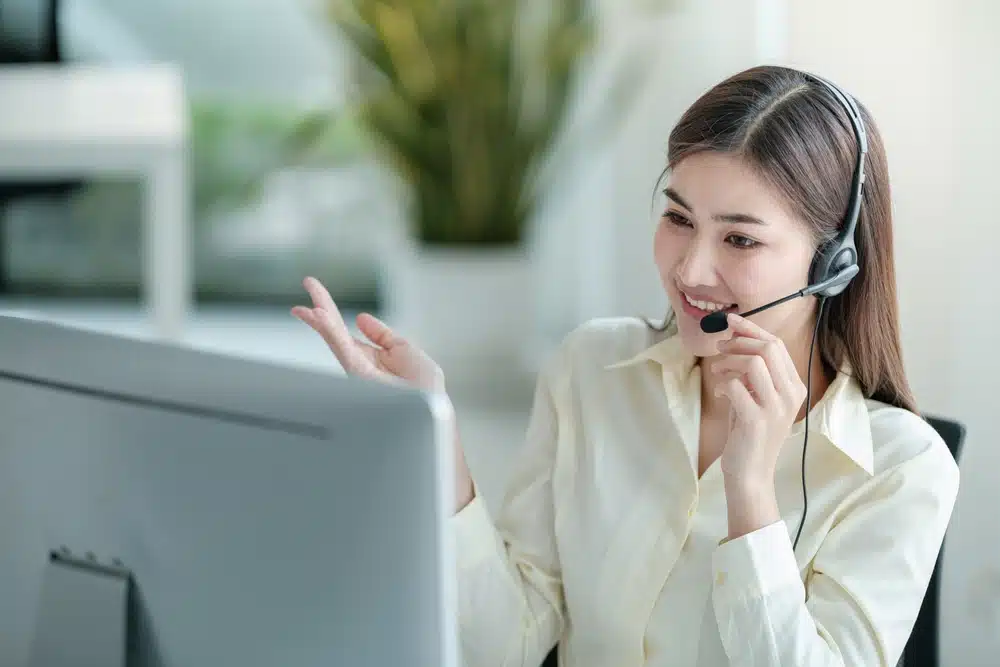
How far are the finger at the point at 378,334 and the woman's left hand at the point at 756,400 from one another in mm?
325

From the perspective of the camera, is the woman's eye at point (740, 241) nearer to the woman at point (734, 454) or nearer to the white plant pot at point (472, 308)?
the woman at point (734, 454)

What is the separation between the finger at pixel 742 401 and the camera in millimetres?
1136

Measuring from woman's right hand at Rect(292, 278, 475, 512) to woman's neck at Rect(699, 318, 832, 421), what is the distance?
30 centimetres

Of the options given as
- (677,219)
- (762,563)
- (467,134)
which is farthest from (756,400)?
(467,134)

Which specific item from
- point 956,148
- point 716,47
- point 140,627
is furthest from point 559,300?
point 140,627

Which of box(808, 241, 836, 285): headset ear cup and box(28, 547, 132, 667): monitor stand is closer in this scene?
box(28, 547, 132, 667): monitor stand

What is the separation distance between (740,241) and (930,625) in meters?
0.45

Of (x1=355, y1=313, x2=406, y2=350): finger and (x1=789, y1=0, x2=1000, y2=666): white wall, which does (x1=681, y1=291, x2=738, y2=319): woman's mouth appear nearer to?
(x1=355, y1=313, x2=406, y2=350): finger

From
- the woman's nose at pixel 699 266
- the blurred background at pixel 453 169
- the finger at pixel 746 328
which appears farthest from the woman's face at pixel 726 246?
the blurred background at pixel 453 169

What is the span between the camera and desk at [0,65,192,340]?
3.10 metres

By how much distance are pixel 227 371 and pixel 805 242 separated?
0.72m

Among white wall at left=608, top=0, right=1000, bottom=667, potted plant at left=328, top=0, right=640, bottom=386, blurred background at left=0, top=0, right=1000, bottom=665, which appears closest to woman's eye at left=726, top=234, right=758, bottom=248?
blurred background at left=0, top=0, right=1000, bottom=665

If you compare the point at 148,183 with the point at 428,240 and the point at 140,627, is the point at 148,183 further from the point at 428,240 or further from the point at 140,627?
the point at 140,627

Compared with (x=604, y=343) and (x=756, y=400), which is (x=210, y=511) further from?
(x=604, y=343)
